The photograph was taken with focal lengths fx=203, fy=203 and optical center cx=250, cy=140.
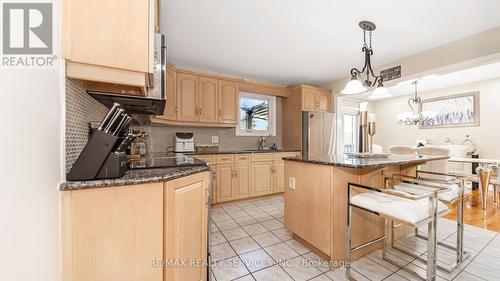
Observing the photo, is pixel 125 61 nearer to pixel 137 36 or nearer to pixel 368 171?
pixel 137 36

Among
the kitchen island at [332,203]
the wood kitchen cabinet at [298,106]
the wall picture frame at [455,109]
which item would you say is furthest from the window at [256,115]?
the wall picture frame at [455,109]

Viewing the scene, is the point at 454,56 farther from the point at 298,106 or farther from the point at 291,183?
the point at 291,183

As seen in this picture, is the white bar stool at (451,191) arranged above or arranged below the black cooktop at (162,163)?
below

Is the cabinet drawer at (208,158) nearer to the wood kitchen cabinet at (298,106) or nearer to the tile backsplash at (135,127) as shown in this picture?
the tile backsplash at (135,127)

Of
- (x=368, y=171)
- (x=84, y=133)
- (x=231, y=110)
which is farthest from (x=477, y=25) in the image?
(x=84, y=133)

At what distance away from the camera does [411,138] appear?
5.56 m

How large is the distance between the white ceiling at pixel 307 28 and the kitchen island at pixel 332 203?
146 cm

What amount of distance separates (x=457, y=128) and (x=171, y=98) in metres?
6.23

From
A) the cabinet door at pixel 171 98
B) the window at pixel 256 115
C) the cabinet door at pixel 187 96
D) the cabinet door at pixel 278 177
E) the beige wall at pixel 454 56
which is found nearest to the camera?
the beige wall at pixel 454 56

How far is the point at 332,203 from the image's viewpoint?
1688 mm

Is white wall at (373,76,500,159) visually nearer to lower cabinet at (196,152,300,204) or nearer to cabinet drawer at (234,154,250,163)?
lower cabinet at (196,152,300,204)

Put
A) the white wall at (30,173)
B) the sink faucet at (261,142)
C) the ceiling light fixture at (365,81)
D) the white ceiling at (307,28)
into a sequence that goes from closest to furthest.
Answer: the white wall at (30,173) → the white ceiling at (307,28) → the ceiling light fixture at (365,81) → the sink faucet at (261,142)

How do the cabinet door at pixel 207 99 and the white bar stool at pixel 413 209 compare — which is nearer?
the white bar stool at pixel 413 209

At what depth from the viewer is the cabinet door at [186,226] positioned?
3.41ft
